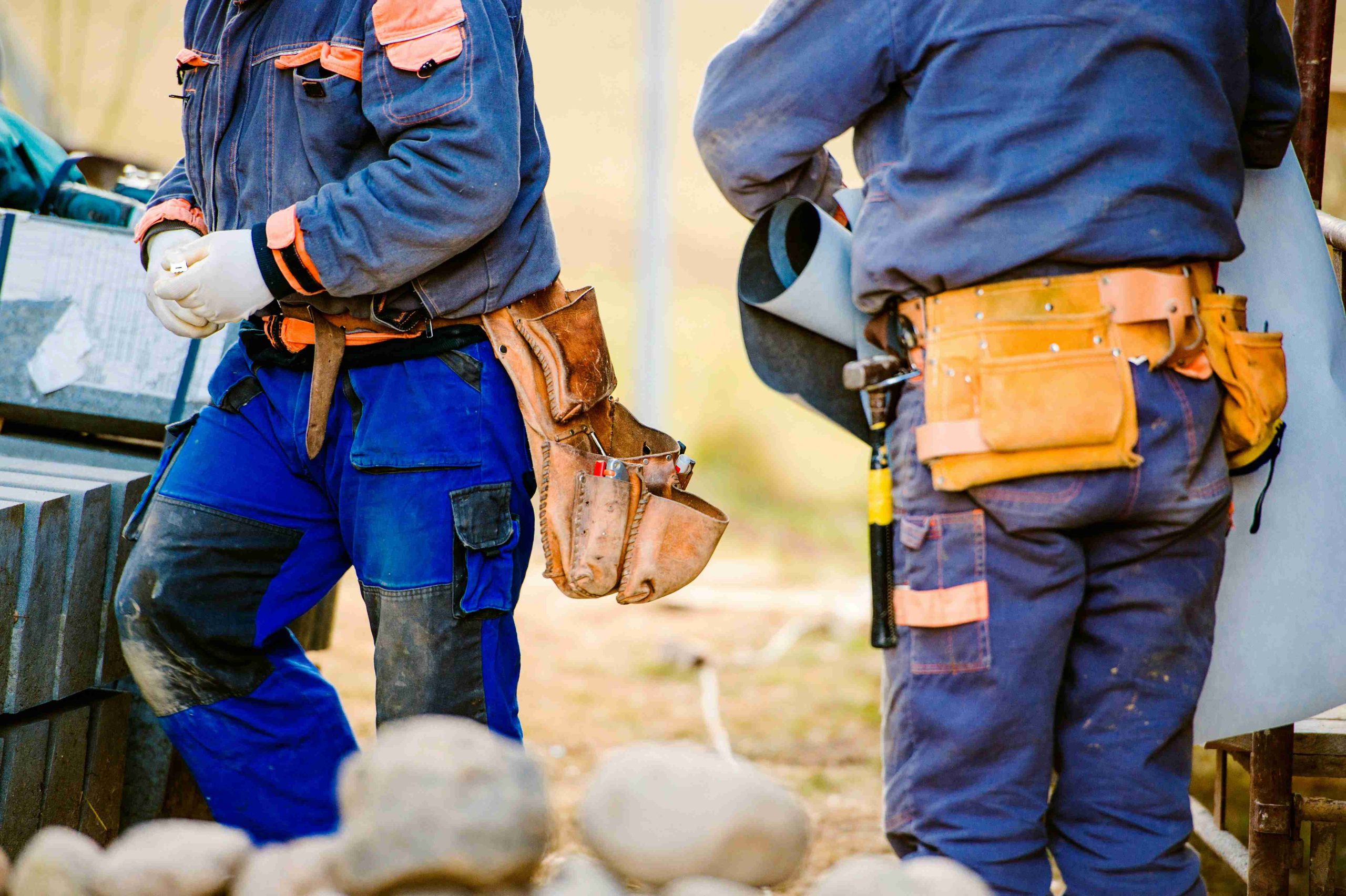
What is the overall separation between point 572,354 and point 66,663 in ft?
3.57

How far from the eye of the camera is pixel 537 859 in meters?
1.18

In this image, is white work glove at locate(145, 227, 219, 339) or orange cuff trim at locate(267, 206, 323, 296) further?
white work glove at locate(145, 227, 219, 339)

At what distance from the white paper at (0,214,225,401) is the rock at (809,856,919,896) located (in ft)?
6.74

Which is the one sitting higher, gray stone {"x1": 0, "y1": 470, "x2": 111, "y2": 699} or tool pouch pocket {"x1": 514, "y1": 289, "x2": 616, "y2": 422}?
tool pouch pocket {"x1": 514, "y1": 289, "x2": 616, "y2": 422}

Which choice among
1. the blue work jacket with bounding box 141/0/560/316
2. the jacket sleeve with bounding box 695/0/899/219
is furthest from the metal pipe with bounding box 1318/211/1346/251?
the blue work jacket with bounding box 141/0/560/316

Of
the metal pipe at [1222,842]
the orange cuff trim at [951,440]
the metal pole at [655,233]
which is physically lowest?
the metal pipe at [1222,842]

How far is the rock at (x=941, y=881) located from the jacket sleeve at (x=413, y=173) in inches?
46.9

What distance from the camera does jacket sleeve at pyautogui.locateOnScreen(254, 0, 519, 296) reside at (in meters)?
1.91

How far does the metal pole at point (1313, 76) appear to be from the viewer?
2266 millimetres

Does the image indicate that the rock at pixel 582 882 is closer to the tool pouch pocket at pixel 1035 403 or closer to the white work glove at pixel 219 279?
the tool pouch pocket at pixel 1035 403

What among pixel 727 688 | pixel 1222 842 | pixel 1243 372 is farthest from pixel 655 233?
pixel 1243 372

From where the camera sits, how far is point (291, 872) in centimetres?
120

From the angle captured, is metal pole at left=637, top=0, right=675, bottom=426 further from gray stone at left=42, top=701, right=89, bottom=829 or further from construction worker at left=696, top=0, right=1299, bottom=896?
construction worker at left=696, top=0, right=1299, bottom=896

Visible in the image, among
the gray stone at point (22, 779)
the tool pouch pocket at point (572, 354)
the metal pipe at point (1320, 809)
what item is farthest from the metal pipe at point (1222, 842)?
the gray stone at point (22, 779)
